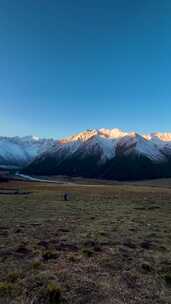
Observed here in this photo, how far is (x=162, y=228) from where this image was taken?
944 inches

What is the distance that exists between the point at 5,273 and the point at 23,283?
1453mm

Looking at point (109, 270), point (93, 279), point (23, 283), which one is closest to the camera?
point (23, 283)

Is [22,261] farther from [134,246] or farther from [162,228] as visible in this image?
[162,228]

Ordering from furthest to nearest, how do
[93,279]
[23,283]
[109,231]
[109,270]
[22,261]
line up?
1. [109,231]
2. [22,261]
3. [109,270]
4. [93,279]
5. [23,283]

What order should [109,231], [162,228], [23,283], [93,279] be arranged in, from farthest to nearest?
1. [162,228]
2. [109,231]
3. [93,279]
4. [23,283]

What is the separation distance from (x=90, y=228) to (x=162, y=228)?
21.8 ft

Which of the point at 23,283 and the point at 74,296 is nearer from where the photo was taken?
the point at 74,296

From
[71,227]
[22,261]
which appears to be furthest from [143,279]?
[71,227]

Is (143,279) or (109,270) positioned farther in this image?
(109,270)

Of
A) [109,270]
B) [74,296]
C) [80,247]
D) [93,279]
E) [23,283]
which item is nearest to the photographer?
[74,296]

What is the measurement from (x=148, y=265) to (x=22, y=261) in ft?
21.8

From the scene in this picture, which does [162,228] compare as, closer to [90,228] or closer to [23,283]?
[90,228]

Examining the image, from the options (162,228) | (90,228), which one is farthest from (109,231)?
(162,228)

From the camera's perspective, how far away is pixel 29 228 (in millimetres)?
22516
